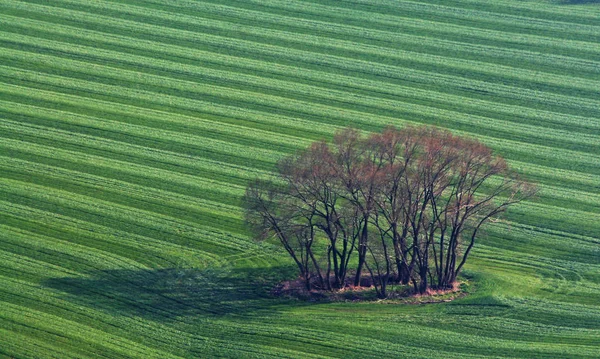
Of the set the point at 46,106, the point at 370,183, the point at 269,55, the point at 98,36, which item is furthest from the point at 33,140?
the point at 370,183

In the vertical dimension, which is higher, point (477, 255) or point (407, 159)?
point (407, 159)

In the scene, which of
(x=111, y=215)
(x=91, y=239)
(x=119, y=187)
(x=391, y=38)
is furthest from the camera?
(x=391, y=38)

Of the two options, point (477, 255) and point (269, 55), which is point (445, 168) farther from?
point (269, 55)

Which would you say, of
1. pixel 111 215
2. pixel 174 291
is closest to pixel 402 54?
pixel 111 215

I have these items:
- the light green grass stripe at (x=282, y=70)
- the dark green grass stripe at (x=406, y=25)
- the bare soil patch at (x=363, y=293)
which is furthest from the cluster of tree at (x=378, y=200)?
the dark green grass stripe at (x=406, y=25)

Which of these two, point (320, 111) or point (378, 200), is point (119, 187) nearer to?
point (320, 111)

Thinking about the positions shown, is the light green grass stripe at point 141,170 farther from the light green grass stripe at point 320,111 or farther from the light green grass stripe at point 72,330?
the light green grass stripe at point 72,330
